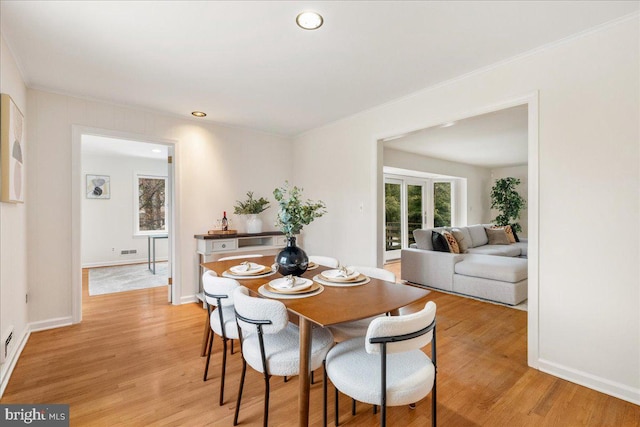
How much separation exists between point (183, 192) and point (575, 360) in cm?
414

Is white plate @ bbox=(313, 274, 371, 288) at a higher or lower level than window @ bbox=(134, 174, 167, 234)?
lower

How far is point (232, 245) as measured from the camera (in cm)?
397

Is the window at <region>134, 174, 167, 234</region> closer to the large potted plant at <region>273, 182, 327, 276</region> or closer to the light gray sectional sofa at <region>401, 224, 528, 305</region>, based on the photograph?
the light gray sectional sofa at <region>401, 224, 528, 305</region>

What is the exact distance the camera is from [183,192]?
388 centimetres

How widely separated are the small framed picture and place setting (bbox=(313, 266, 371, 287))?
6.26 meters

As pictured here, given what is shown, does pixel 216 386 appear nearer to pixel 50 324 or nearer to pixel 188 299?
pixel 188 299

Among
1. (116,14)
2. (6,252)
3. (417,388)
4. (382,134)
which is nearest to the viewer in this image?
(417,388)

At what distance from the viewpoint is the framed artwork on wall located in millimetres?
1979

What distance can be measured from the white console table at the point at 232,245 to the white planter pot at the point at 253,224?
0.08 m

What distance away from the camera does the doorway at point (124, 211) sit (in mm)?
5605

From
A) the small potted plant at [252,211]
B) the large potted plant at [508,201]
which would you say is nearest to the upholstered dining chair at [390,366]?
the small potted plant at [252,211]

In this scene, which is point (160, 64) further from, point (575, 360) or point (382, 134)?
point (575, 360)

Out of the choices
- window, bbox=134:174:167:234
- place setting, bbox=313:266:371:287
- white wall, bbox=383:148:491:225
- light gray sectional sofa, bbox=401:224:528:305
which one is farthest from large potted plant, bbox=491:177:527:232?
window, bbox=134:174:167:234

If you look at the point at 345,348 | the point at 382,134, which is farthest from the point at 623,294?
the point at 382,134
